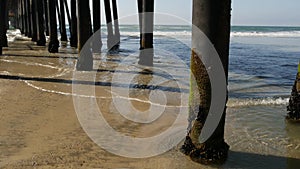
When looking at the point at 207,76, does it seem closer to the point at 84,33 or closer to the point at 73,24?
the point at 84,33

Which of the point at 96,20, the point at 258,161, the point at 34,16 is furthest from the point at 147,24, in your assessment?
the point at 34,16

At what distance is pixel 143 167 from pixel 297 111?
2.46 meters

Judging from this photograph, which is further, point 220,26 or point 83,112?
point 83,112

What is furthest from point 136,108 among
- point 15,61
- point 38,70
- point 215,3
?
point 15,61

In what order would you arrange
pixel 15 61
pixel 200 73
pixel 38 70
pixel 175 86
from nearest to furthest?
pixel 200 73 → pixel 175 86 → pixel 38 70 → pixel 15 61

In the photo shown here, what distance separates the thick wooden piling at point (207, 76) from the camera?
2990mm

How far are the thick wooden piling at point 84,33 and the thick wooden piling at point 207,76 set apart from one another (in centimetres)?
545

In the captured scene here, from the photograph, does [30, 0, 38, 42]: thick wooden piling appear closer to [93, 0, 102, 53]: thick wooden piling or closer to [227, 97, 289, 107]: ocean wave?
[93, 0, 102, 53]: thick wooden piling

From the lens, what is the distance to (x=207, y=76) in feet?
10.2

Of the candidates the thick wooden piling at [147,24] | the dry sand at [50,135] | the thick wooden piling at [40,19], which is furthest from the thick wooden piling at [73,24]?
the dry sand at [50,135]

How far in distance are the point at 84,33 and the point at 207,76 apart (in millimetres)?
5690

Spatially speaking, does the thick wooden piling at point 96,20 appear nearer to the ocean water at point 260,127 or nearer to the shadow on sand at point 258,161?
the ocean water at point 260,127

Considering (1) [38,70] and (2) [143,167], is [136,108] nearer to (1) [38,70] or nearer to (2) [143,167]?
(2) [143,167]

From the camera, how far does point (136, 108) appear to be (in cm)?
515
